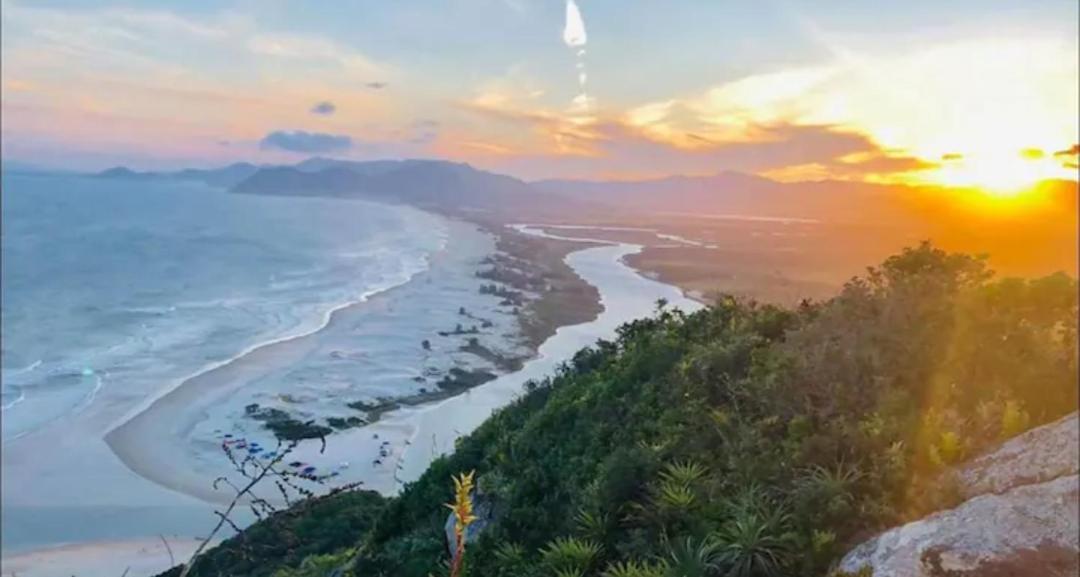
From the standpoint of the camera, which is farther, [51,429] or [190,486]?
[51,429]

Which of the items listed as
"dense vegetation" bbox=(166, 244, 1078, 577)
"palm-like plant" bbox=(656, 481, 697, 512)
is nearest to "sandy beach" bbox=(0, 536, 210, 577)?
"dense vegetation" bbox=(166, 244, 1078, 577)

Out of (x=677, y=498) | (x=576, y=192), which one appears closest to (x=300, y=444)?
(x=677, y=498)

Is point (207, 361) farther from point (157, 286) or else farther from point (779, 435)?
point (779, 435)

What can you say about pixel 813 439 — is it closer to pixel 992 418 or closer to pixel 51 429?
pixel 992 418

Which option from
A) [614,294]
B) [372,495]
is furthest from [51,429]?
[614,294]

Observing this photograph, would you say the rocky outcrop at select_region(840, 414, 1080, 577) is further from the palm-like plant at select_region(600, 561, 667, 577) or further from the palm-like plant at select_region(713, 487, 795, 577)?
the palm-like plant at select_region(600, 561, 667, 577)

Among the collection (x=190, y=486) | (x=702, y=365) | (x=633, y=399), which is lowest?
(x=190, y=486)
